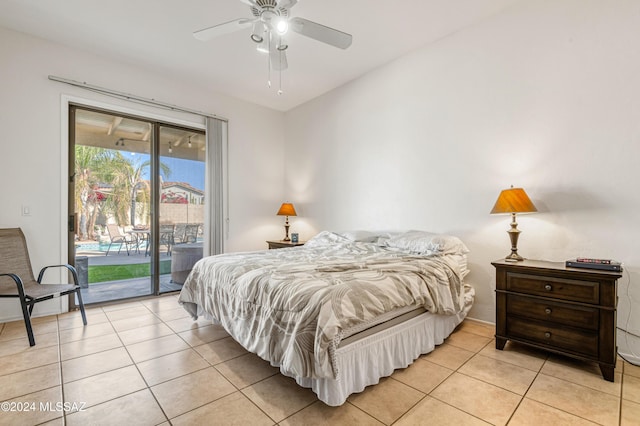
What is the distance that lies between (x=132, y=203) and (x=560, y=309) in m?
4.62

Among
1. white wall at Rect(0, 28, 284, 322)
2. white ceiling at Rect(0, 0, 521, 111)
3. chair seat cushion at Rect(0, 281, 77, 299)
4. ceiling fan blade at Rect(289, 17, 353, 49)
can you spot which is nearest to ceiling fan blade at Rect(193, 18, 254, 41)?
ceiling fan blade at Rect(289, 17, 353, 49)

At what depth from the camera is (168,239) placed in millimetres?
4191

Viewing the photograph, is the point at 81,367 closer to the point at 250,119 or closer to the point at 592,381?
the point at 592,381

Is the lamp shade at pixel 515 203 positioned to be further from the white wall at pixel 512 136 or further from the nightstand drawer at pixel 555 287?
the nightstand drawer at pixel 555 287

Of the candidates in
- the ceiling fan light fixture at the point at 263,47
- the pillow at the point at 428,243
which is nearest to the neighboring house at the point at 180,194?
Answer: the ceiling fan light fixture at the point at 263,47

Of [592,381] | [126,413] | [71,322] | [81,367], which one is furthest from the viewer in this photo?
[71,322]

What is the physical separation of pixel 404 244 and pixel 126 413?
8.26 ft

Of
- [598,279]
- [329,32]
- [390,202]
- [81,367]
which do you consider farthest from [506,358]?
[81,367]

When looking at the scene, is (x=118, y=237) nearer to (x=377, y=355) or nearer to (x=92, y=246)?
(x=92, y=246)

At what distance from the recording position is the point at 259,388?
1850 mm

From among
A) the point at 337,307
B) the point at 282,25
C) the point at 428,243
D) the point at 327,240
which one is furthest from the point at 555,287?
the point at 282,25

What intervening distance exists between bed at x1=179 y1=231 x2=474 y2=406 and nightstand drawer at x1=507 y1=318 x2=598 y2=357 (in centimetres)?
44

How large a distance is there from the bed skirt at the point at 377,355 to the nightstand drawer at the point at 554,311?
545mm

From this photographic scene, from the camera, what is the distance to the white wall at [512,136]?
2.25 metres
